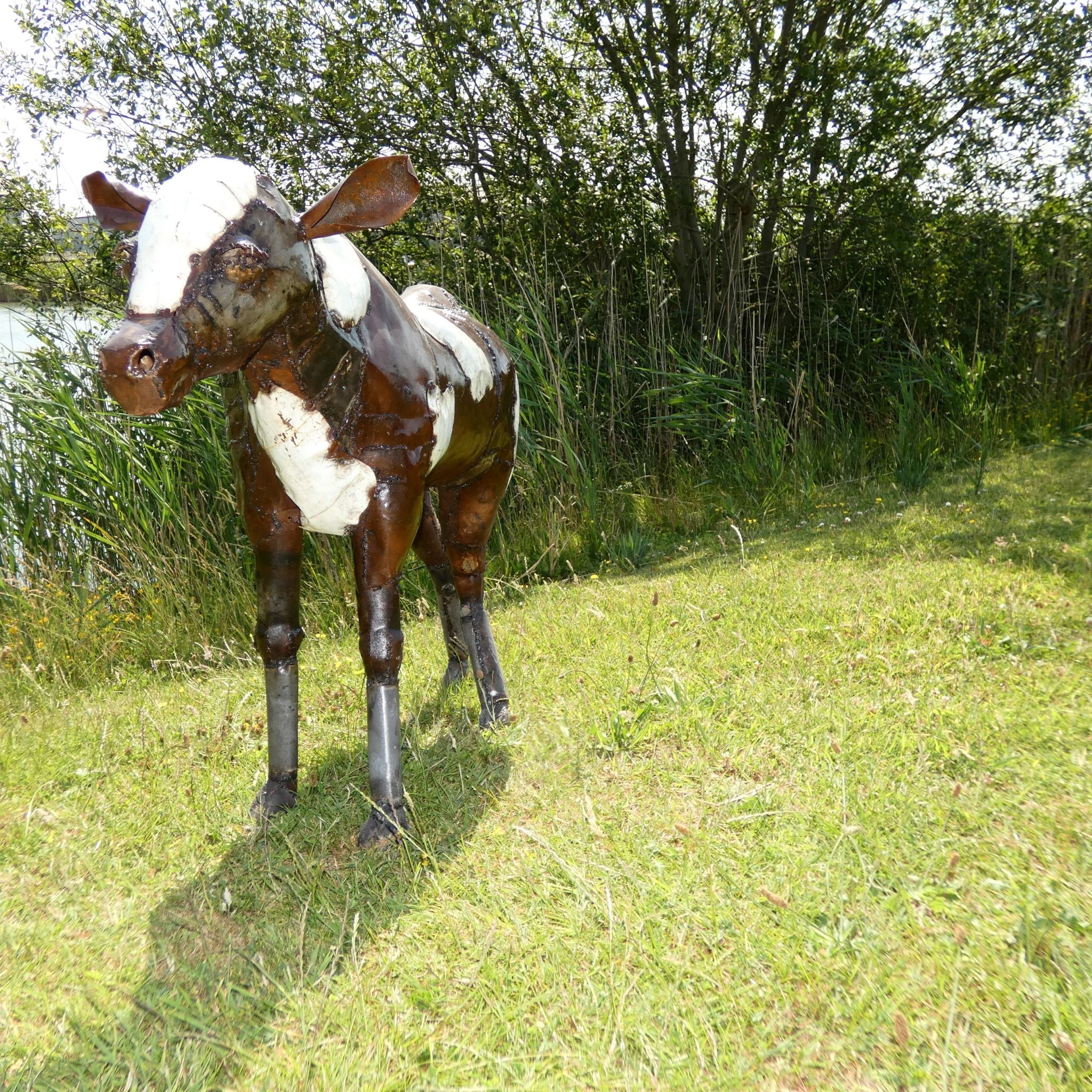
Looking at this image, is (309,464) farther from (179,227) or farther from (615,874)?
(615,874)

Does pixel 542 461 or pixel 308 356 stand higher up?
pixel 308 356

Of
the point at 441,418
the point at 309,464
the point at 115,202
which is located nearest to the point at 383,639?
the point at 309,464

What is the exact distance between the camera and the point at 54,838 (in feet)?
7.32

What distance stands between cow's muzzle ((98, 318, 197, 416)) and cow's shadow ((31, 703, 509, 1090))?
3.39 feet

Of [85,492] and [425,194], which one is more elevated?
[425,194]

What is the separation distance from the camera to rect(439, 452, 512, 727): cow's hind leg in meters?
2.64

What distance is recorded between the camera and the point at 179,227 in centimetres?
158

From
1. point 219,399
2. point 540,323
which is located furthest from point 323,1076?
point 540,323

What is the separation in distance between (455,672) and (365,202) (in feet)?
5.39

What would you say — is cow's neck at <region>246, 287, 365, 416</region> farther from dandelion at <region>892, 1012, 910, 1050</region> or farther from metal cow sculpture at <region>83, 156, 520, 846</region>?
dandelion at <region>892, 1012, 910, 1050</region>

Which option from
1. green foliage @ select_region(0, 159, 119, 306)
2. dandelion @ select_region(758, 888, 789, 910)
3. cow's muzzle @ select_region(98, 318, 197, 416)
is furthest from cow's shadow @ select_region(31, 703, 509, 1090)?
green foliage @ select_region(0, 159, 119, 306)

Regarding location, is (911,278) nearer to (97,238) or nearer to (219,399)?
(219,399)

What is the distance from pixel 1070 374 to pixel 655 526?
3.77 meters

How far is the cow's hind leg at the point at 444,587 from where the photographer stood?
2711 mm
